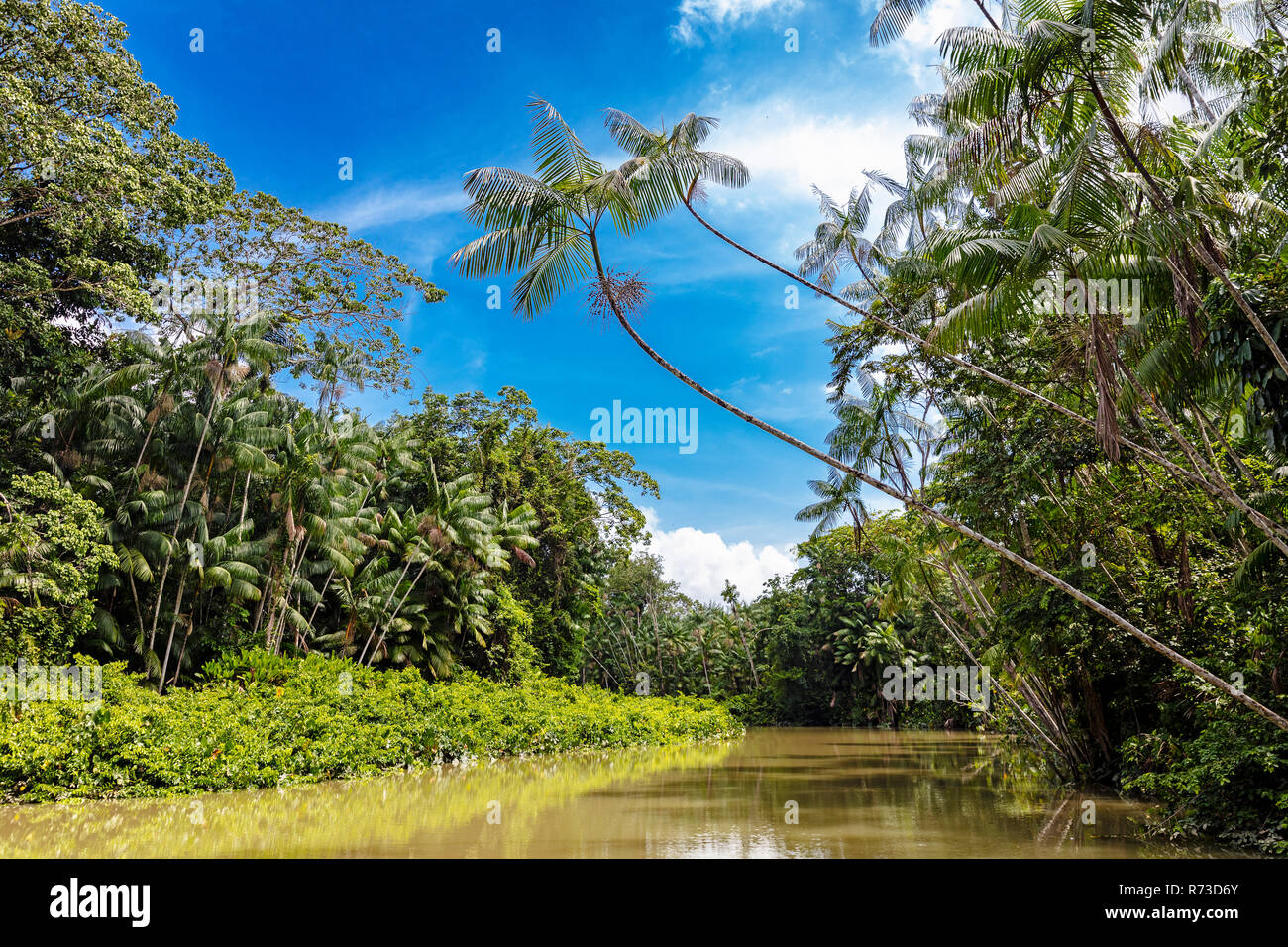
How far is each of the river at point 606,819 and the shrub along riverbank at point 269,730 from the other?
0.45m

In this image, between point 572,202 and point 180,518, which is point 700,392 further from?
point 180,518

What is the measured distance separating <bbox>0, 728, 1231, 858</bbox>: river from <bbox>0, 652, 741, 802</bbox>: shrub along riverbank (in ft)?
1.46

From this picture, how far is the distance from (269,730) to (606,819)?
5704 millimetres

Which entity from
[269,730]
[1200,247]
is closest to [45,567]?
[269,730]

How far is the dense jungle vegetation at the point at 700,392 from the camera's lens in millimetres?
7492

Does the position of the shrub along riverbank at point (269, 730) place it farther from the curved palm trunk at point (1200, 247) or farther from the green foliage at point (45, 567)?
the curved palm trunk at point (1200, 247)

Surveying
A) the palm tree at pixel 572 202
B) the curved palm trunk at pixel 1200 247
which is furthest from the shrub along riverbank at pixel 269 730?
the curved palm trunk at pixel 1200 247

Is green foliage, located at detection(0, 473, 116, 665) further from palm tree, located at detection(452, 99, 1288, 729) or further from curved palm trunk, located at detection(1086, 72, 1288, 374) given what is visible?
curved palm trunk, located at detection(1086, 72, 1288, 374)

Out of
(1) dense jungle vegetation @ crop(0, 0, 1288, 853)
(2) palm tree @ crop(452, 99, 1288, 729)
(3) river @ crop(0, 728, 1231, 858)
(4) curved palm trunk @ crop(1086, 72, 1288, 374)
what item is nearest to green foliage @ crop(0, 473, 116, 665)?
(1) dense jungle vegetation @ crop(0, 0, 1288, 853)

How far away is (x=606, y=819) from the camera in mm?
9445

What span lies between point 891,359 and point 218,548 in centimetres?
1323

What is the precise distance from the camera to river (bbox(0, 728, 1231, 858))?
745cm
